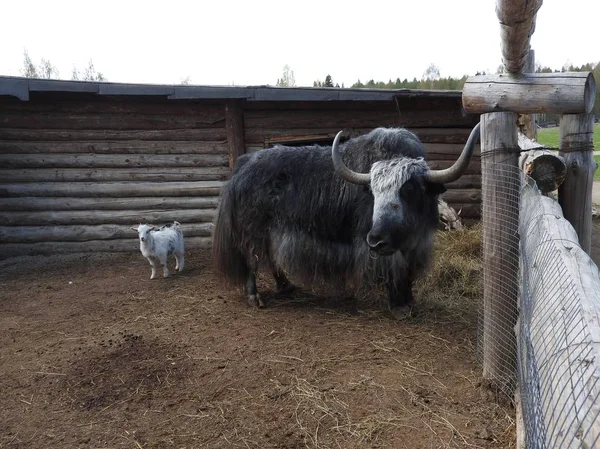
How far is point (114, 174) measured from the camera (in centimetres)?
888

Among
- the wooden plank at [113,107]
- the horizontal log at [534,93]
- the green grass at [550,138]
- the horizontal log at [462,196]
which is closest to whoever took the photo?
the horizontal log at [534,93]

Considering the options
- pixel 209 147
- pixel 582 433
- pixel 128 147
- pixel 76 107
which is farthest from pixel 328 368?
pixel 76 107

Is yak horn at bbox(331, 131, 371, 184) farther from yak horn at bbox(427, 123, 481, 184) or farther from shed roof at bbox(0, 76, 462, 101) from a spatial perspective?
shed roof at bbox(0, 76, 462, 101)

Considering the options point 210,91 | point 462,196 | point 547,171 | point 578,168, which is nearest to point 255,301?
point 547,171

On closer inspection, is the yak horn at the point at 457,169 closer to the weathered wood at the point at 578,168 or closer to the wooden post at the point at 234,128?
the weathered wood at the point at 578,168

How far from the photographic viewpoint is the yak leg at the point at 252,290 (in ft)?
19.3

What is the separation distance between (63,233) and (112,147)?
1.86 metres

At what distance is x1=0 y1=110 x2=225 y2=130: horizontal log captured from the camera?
341 inches

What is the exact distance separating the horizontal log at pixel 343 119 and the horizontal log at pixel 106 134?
2.53 feet

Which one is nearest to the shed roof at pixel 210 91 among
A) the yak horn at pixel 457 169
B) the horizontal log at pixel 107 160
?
the horizontal log at pixel 107 160

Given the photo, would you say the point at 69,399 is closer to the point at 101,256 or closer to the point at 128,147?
the point at 101,256

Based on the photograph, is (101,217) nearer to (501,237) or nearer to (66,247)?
(66,247)

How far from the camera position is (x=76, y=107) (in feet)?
28.3

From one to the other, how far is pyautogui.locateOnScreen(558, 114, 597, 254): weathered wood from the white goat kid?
5.52 metres
